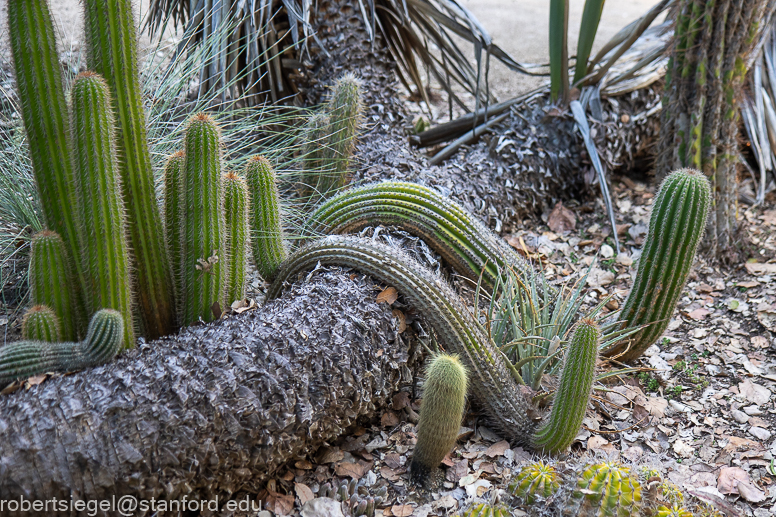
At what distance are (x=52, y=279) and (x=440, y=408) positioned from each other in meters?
1.26

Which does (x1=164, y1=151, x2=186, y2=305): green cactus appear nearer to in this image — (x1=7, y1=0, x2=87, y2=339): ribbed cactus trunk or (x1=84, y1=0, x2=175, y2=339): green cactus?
(x1=84, y1=0, x2=175, y2=339): green cactus

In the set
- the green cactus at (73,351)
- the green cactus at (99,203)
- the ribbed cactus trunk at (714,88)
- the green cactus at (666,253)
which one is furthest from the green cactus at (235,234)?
the ribbed cactus trunk at (714,88)

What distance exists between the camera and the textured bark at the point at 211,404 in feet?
4.86

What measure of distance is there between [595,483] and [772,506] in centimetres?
73

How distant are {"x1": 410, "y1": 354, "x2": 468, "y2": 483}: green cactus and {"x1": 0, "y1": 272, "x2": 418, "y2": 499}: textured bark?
28 cm

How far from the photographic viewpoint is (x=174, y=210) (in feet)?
6.87

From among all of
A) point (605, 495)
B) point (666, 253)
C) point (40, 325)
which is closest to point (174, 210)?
point (40, 325)

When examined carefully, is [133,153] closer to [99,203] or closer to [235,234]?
[99,203]

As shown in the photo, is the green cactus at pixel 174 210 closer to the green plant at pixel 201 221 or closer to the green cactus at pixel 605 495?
the green plant at pixel 201 221

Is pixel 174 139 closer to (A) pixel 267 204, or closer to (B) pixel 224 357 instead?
(A) pixel 267 204

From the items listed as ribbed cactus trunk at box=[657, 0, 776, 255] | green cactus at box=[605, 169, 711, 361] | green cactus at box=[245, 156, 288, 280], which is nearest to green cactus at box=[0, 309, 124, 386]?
green cactus at box=[245, 156, 288, 280]

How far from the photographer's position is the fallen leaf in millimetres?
2121

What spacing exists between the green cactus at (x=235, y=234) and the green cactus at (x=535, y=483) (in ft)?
3.75

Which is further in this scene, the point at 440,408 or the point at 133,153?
the point at 133,153
